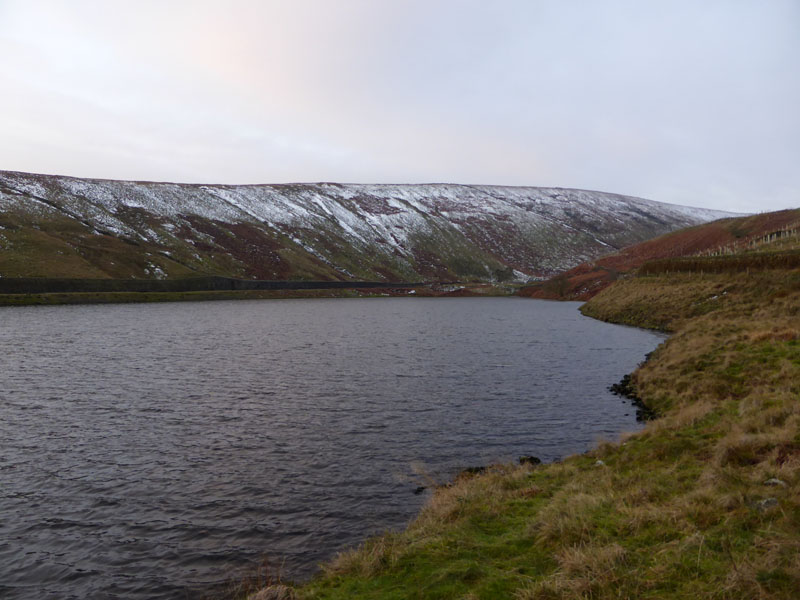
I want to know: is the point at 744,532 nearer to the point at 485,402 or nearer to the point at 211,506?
the point at 211,506

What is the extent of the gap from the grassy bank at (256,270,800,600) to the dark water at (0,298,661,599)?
2.25 meters

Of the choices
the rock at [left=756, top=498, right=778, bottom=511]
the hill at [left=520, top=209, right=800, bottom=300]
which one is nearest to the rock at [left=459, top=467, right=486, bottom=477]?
the rock at [left=756, top=498, right=778, bottom=511]

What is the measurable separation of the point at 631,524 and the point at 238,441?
14.6m

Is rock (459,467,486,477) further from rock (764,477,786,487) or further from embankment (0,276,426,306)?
embankment (0,276,426,306)

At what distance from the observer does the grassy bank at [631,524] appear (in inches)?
276

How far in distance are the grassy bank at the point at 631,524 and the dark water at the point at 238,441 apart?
2249 mm

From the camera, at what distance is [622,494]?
10602 mm

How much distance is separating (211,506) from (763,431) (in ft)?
49.7

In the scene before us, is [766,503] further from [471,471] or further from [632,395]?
[632,395]

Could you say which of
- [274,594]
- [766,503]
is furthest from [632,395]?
[274,594]

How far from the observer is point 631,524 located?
8.92 meters

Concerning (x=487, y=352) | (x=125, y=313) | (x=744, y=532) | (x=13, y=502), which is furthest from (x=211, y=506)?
(x=125, y=313)

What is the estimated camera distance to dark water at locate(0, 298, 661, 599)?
11500 millimetres

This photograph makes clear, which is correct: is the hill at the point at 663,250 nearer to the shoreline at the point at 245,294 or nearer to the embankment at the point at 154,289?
the shoreline at the point at 245,294
